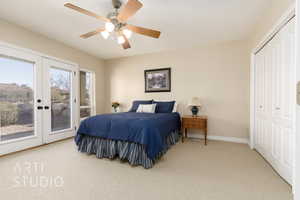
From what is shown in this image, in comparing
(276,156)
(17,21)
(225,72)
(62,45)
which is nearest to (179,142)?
(276,156)

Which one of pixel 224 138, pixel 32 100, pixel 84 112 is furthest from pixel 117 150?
pixel 224 138

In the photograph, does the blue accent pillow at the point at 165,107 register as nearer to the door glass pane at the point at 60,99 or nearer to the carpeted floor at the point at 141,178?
the carpeted floor at the point at 141,178

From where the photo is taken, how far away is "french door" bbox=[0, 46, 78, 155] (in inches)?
107

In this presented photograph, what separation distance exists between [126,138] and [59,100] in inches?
95.8

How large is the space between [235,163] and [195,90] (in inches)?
80.0

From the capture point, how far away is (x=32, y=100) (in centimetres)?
309

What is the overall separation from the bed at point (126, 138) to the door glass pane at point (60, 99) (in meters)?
1.26

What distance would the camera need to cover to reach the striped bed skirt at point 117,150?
2246mm

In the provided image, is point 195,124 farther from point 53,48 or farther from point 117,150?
point 53,48

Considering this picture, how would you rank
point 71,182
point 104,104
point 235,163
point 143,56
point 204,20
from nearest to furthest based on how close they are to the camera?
point 71,182 → point 235,163 → point 204,20 → point 143,56 → point 104,104

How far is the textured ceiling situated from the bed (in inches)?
71.9

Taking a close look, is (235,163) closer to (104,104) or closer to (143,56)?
(143,56)

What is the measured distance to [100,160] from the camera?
2.49 meters

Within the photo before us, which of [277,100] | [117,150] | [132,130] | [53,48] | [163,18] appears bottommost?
[117,150]
